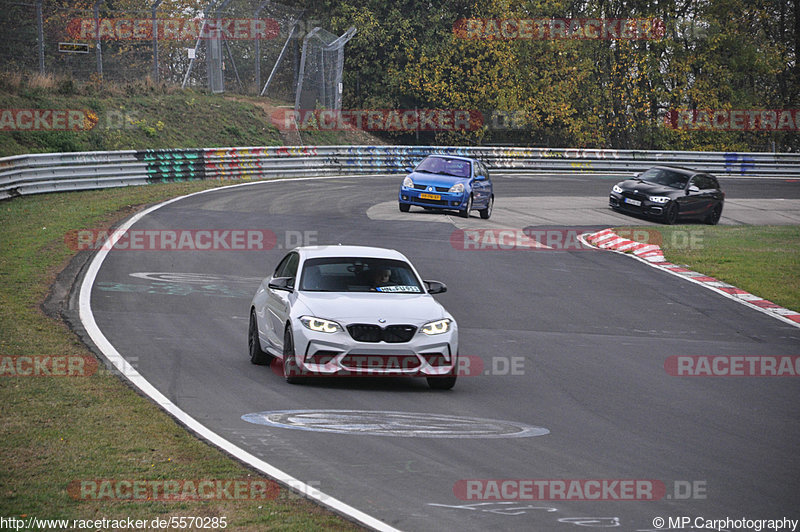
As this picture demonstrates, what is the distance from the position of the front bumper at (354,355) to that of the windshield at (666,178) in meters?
21.2

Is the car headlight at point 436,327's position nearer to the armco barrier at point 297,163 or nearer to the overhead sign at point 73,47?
the armco barrier at point 297,163

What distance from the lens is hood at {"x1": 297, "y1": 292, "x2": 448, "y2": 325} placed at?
10.3 m

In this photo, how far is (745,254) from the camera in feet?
76.2

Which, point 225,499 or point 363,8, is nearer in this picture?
point 225,499

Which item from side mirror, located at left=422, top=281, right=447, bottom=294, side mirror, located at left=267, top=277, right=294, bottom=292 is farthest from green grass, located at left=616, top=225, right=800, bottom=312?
side mirror, located at left=267, top=277, right=294, bottom=292

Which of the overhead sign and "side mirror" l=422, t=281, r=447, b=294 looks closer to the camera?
"side mirror" l=422, t=281, r=447, b=294

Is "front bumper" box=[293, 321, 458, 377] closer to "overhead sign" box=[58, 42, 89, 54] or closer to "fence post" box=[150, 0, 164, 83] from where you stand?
"fence post" box=[150, 0, 164, 83]

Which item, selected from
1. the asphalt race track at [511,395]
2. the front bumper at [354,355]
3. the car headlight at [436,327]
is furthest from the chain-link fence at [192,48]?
the car headlight at [436,327]

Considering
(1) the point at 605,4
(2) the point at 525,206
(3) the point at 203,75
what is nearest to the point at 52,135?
(3) the point at 203,75

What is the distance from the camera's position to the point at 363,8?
2083 inches

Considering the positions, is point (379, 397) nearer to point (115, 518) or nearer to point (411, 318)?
point (411, 318)

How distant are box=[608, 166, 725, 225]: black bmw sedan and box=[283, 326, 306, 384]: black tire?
67.3 feet

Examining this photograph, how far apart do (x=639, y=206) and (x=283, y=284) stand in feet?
65.7

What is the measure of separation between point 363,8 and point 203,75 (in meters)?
12.9
